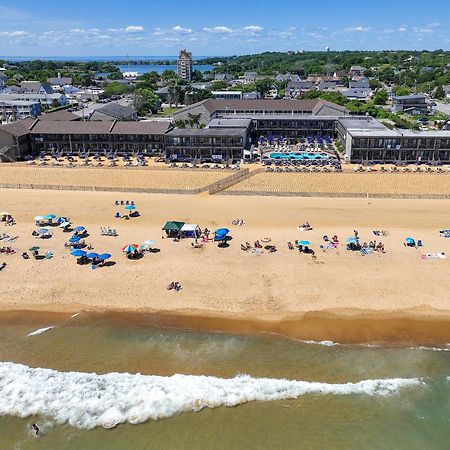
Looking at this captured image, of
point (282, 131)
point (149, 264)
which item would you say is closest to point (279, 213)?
point (149, 264)

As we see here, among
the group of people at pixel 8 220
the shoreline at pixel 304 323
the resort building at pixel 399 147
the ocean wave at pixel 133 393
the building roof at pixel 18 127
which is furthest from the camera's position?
the building roof at pixel 18 127

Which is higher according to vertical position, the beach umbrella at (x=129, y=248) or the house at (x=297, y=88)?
the house at (x=297, y=88)

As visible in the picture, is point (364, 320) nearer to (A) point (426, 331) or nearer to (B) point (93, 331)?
(A) point (426, 331)

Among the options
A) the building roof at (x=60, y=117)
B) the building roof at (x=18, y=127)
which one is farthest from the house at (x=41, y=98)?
the building roof at (x=18, y=127)

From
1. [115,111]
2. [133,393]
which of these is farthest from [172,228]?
[115,111]

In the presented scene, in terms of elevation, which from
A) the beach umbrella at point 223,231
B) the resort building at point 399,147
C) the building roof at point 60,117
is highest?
the building roof at point 60,117

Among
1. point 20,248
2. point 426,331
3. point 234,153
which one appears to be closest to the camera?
point 426,331

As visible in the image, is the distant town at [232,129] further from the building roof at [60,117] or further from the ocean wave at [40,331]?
the ocean wave at [40,331]
